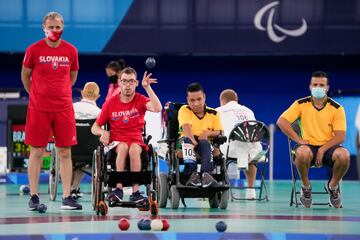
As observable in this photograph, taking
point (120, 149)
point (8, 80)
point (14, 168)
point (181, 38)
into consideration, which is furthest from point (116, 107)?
point (8, 80)

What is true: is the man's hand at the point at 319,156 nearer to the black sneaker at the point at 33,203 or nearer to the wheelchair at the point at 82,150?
the wheelchair at the point at 82,150

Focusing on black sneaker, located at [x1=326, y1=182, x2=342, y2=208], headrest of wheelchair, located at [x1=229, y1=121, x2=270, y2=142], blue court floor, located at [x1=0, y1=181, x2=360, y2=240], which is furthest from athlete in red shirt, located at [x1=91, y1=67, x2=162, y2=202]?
headrest of wheelchair, located at [x1=229, y1=121, x2=270, y2=142]

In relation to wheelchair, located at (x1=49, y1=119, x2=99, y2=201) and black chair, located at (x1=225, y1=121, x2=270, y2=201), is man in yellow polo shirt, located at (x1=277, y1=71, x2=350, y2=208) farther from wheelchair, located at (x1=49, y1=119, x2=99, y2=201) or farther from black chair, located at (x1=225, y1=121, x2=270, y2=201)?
wheelchair, located at (x1=49, y1=119, x2=99, y2=201)

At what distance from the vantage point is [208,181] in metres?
8.89

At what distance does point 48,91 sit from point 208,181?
1.72 metres

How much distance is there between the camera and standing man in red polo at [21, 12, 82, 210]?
8.45 metres

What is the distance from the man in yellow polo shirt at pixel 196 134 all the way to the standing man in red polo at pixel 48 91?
116 cm

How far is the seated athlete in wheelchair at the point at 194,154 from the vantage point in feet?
29.4

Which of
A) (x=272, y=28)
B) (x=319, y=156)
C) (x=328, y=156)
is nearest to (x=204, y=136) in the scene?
(x=319, y=156)

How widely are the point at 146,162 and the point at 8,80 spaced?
9620 millimetres

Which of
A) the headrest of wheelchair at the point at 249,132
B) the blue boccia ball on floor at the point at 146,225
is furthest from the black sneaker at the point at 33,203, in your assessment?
the headrest of wheelchair at the point at 249,132

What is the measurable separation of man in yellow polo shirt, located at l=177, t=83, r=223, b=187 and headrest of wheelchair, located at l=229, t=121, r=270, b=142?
1.37 m

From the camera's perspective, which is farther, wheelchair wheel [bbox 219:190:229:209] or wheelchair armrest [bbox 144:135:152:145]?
wheelchair wheel [bbox 219:190:229:209]

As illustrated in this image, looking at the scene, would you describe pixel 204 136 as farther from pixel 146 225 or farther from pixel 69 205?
pixel 146 225
